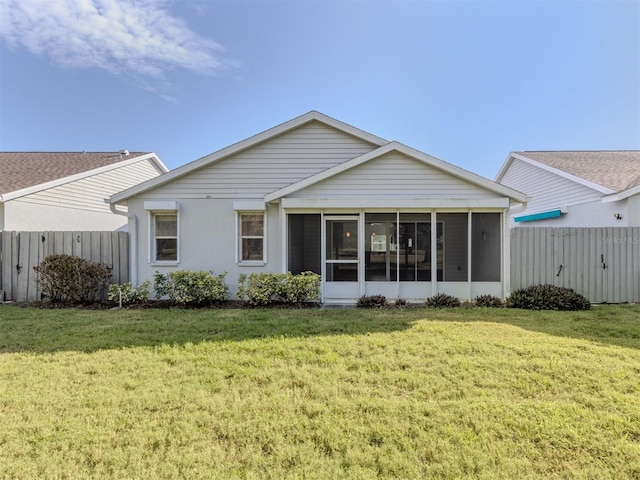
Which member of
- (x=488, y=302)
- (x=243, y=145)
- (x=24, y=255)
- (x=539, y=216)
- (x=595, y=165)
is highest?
(x=595, y=165)

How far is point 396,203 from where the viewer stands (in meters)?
9.02

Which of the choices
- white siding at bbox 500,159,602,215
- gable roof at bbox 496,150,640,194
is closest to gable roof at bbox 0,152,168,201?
white siding at bbox 500,159,602,215

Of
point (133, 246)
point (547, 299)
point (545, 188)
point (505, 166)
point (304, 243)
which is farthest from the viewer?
point (505, 166)

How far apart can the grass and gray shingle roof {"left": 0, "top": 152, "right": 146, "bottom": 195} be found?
8.82 m

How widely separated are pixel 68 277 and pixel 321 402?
881cm

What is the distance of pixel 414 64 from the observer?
1625 centimetres

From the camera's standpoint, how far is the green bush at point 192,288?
8844 millimetres

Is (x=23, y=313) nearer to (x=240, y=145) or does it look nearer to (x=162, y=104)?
(x=240, y=145)

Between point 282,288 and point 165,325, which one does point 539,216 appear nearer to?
point 282,288

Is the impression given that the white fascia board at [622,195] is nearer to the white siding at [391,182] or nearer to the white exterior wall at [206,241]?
the white siding at [391,182]

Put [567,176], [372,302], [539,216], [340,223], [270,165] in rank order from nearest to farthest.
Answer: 1. [372,302]
2. [340,223]
3. [270,165]
4. [567,176]
5. [539,216]

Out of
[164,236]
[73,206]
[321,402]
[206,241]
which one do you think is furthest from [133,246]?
[321,402]

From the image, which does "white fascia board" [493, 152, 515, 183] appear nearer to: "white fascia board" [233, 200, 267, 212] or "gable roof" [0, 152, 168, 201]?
"white fascia board" [233, 200, 267, 212]

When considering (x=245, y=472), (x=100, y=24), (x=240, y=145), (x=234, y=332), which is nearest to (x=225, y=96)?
(x=100, y=24)
